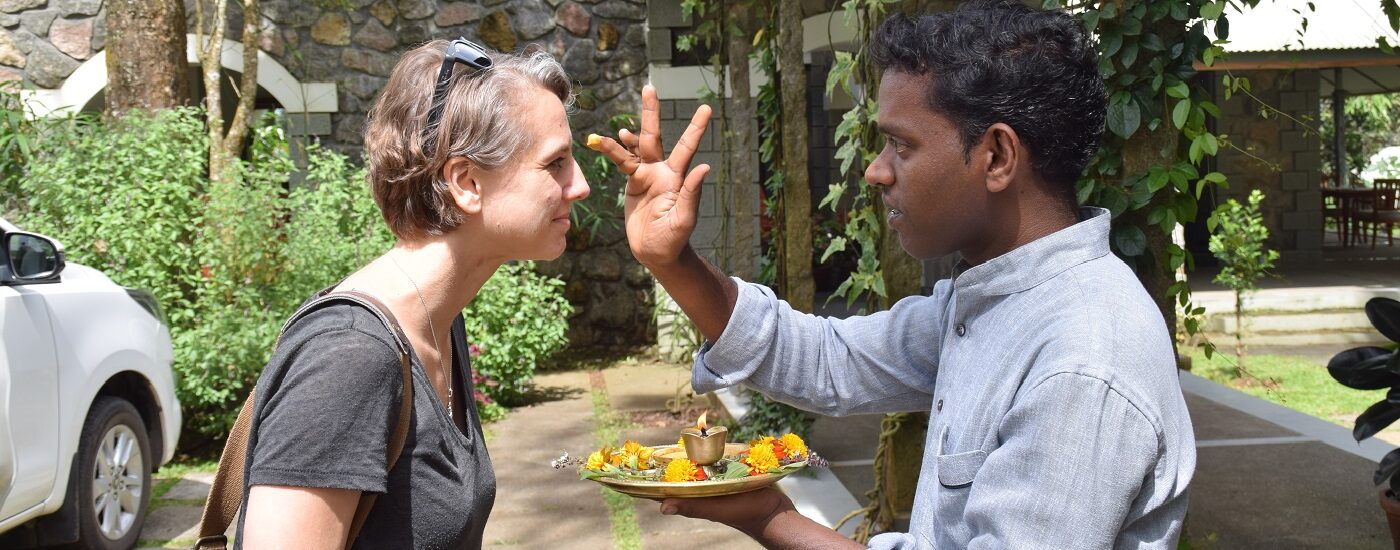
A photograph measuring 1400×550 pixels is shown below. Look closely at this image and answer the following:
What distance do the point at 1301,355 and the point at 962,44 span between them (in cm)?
984

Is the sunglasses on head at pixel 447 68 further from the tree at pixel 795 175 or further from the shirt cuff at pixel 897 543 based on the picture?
the tree at pixel 795 175

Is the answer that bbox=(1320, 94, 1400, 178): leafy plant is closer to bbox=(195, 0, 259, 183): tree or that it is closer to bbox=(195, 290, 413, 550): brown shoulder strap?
bbox=(195, 0, 259, 183): tree

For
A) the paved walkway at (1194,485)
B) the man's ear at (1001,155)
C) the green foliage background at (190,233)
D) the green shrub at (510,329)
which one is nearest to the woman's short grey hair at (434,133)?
the man's ear at (1001,155)

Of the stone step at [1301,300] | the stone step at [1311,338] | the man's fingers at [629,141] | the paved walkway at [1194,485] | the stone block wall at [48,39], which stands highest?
the stone block wall at [48,39]

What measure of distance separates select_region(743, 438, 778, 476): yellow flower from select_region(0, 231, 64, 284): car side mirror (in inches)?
138

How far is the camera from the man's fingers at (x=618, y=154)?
2.00 metres

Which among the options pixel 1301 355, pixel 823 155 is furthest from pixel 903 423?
pixel 823 155

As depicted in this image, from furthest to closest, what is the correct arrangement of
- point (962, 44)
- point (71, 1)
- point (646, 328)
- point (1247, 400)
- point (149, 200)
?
point (646, 328) < point (71, 1) < point (1247, 400) < point (149, 200) < point (962, 44)

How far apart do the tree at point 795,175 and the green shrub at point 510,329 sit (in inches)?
106

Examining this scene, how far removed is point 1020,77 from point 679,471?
805 millimetres

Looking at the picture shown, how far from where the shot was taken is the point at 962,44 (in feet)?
5.73

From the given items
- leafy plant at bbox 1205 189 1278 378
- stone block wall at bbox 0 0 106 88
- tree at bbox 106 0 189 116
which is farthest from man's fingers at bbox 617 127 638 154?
leafy plant at bbox 1205 189 1278 378

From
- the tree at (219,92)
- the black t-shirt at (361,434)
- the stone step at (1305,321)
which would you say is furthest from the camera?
the stone step at (1305,321)

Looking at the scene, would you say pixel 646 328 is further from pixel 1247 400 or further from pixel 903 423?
pixel 903 423
